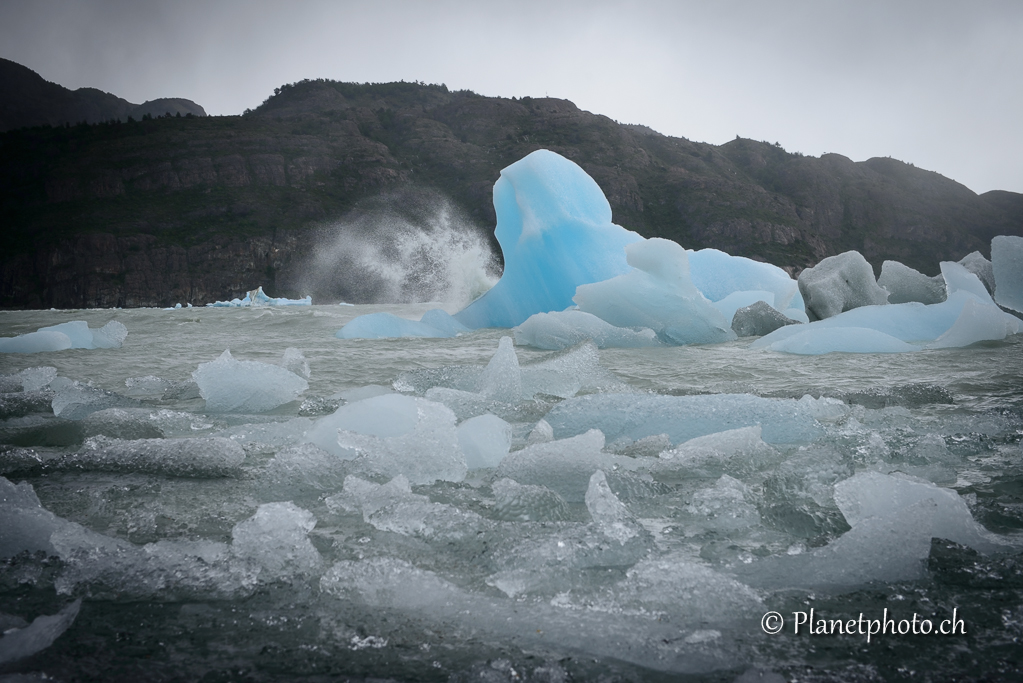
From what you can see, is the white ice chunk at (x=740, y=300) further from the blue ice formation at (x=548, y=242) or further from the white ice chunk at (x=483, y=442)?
the white ice chunk at (x=483, y=442)

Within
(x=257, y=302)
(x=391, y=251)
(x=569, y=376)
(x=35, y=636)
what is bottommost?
(x=35, y=636)

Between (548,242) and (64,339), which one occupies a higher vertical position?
(548,242)

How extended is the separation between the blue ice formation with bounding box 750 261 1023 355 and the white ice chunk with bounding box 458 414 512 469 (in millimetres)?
3511

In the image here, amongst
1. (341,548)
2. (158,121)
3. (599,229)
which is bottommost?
(341,548)

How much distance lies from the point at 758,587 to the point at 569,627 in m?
0.33

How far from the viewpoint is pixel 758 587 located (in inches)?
39.8

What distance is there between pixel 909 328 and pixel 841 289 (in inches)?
42.3

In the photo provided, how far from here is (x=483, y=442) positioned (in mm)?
1771

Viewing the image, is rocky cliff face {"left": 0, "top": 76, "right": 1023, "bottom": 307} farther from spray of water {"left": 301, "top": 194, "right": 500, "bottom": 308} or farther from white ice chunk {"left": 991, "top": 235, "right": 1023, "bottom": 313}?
white ice chunk {"left": 991, "top": 235, "right": 1023, "bottom": 313}

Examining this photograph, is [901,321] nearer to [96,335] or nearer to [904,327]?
[904,327]

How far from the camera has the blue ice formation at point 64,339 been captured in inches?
215

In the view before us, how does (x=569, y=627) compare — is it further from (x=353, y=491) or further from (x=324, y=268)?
(x=324, y=268)

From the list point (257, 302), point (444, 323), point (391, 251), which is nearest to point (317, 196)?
point (391, 251)

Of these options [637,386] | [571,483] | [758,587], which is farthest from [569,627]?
[637,386]
